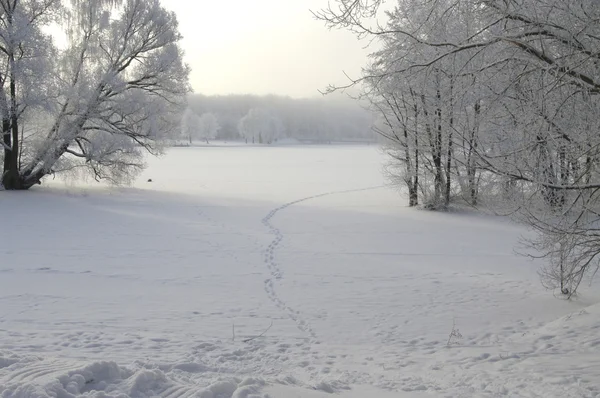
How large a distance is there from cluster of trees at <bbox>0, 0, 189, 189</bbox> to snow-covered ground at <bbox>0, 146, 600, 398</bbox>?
581 centimetres

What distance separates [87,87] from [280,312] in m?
16.4

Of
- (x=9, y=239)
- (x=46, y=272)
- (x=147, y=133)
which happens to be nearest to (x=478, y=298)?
(x=46, y=272)

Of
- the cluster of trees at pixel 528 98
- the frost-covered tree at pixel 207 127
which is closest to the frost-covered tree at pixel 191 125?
the frost-covered tree at pixel 207 127

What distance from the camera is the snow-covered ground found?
15.1 feet

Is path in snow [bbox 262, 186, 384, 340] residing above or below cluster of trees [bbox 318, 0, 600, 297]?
below

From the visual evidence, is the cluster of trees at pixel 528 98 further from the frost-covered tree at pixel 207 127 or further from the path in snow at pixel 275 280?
the frost-covered tree at pixel 207 127

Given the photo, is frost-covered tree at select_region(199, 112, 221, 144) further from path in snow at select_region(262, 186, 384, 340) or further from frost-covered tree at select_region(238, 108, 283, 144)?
path in snow at select_region(262, 186, 384, 340)

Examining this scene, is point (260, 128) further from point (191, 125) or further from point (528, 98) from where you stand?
point (528, 98)

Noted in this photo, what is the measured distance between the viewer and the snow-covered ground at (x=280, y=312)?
4609 mm

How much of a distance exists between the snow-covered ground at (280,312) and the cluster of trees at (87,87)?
581 centimetres

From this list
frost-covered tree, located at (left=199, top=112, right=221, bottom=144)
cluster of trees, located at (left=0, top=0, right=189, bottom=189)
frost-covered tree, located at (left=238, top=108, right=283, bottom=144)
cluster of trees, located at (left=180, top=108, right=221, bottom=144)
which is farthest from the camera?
frost-covered tree, located at (left=238, top=108, right=283, bottom=144)

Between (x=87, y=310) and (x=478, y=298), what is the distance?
6.14m

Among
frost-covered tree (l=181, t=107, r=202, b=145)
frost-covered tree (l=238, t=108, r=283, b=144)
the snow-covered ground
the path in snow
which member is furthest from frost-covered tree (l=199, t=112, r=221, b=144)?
the snow-covered ground

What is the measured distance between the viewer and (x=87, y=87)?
20016mm
